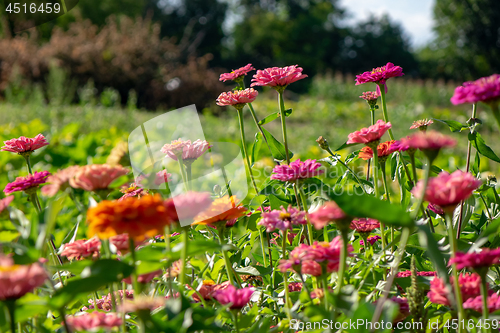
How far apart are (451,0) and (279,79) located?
1796 centimetres

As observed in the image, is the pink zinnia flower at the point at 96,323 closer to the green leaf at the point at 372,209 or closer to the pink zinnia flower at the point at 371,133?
the green leaf at the point at 372,209

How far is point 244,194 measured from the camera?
847 mm

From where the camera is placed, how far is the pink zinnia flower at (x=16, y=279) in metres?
0.32

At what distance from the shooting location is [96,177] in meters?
0.42

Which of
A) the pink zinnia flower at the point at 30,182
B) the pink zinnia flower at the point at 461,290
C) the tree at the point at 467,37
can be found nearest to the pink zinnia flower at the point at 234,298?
the pink zinnia flower at the point at 461,290

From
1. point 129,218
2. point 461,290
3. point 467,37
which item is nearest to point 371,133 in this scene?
point 461,290

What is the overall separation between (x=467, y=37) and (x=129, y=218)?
1778cm

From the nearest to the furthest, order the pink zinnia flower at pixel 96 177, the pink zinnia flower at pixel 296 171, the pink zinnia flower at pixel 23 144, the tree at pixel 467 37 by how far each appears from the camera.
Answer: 1. the pink zinnia flower at pixel 96 177
2. the pink zinnia flower at pixel 296 171
3. the pink zinnia flower at pixel 23 144
4. the tree at pixel 467 37

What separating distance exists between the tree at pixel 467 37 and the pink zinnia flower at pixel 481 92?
1575 centimetres

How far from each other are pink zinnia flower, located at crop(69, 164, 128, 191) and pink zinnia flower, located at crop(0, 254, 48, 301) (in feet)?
0.34

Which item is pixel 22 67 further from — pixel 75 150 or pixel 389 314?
pixel 389 314

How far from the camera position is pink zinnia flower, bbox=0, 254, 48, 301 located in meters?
0.32

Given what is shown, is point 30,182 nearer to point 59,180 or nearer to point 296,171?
point 59,180

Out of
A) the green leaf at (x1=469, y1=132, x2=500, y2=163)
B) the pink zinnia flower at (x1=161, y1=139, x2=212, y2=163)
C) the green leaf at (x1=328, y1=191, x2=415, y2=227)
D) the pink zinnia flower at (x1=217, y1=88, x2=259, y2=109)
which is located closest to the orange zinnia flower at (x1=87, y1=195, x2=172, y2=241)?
the green leaf at (x1=328, y1=191, x2=415, y2=227)
